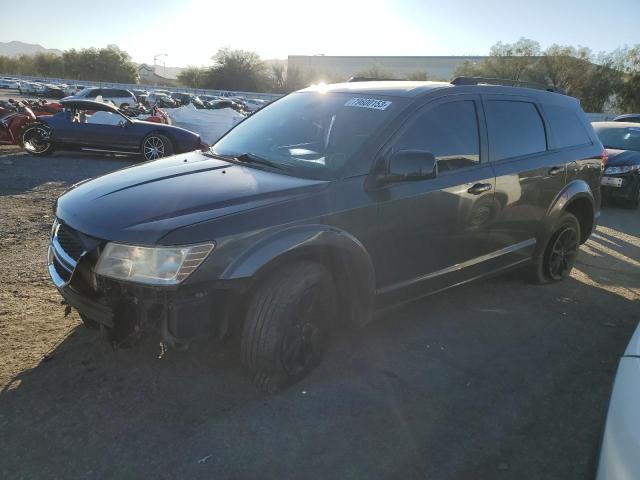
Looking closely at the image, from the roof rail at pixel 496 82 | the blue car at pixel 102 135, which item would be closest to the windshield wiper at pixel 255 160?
the roof rail at pixel 496 82

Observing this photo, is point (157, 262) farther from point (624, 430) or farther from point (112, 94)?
point (112, 94)

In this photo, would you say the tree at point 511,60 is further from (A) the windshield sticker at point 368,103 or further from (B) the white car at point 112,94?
(A) the windshield sticker at point 368,103

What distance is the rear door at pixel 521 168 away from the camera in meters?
4.07

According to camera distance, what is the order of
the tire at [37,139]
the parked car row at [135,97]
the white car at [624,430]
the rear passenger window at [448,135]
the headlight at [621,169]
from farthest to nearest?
the parked car row at [135,97] < the tire at [37,139] < the headlight at [621,169] < the rear passenger window at [448,135] < the white car at [624,430]

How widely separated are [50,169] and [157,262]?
9332mm

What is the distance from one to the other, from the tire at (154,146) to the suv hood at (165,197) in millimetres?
8954

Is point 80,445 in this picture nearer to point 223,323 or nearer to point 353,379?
point 223,323

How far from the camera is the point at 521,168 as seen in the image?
13.9 ft

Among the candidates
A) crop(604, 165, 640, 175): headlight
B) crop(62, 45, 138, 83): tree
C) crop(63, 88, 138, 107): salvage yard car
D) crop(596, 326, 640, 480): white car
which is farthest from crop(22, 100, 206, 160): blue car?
crop(62, 45, 138, 83): tree

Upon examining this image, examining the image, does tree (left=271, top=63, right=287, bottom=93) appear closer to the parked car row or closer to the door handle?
the parked car row

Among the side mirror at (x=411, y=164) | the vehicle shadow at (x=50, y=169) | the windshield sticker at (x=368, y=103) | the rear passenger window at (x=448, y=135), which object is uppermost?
the windshield sticker at (x=368, y=103)

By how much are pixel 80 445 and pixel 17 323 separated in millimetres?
1566

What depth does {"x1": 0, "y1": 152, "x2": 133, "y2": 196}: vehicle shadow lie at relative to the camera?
870cm

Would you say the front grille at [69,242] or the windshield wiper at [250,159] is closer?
the front grille at [69,242]
